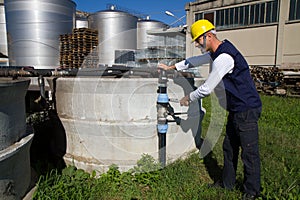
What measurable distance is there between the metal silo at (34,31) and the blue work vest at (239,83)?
10.3 meters

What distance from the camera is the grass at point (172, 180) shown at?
2273 millimetres

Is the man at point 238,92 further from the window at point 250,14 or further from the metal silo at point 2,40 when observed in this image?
the window at point 250,14

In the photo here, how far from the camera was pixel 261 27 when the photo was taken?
1566 cm

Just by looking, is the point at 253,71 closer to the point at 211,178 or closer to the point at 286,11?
the point at 286,11

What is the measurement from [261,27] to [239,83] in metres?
16.0

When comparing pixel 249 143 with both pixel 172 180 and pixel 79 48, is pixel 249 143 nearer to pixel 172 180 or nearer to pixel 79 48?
pixel 172 180

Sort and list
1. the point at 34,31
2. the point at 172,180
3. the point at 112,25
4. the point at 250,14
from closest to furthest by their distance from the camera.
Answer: the point at 172,180 < the point at 34,31 < the point at 112,25 < the point at 250,14

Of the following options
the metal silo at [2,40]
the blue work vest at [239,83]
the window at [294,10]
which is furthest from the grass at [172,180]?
the window at [294,10]

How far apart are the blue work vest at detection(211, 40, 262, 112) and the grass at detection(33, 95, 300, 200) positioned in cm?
92

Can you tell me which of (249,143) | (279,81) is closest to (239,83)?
(249,143)

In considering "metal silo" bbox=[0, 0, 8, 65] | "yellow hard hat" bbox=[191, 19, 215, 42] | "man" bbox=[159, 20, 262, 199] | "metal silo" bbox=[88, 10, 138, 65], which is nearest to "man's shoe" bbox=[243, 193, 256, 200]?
"man" bbox=[159, 20, 262, 199]

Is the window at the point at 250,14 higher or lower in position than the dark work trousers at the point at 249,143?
higher

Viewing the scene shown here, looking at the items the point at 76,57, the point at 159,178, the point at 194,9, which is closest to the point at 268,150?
the point at 159,178

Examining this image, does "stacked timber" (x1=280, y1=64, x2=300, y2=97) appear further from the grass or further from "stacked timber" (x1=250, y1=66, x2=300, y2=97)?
the grass
